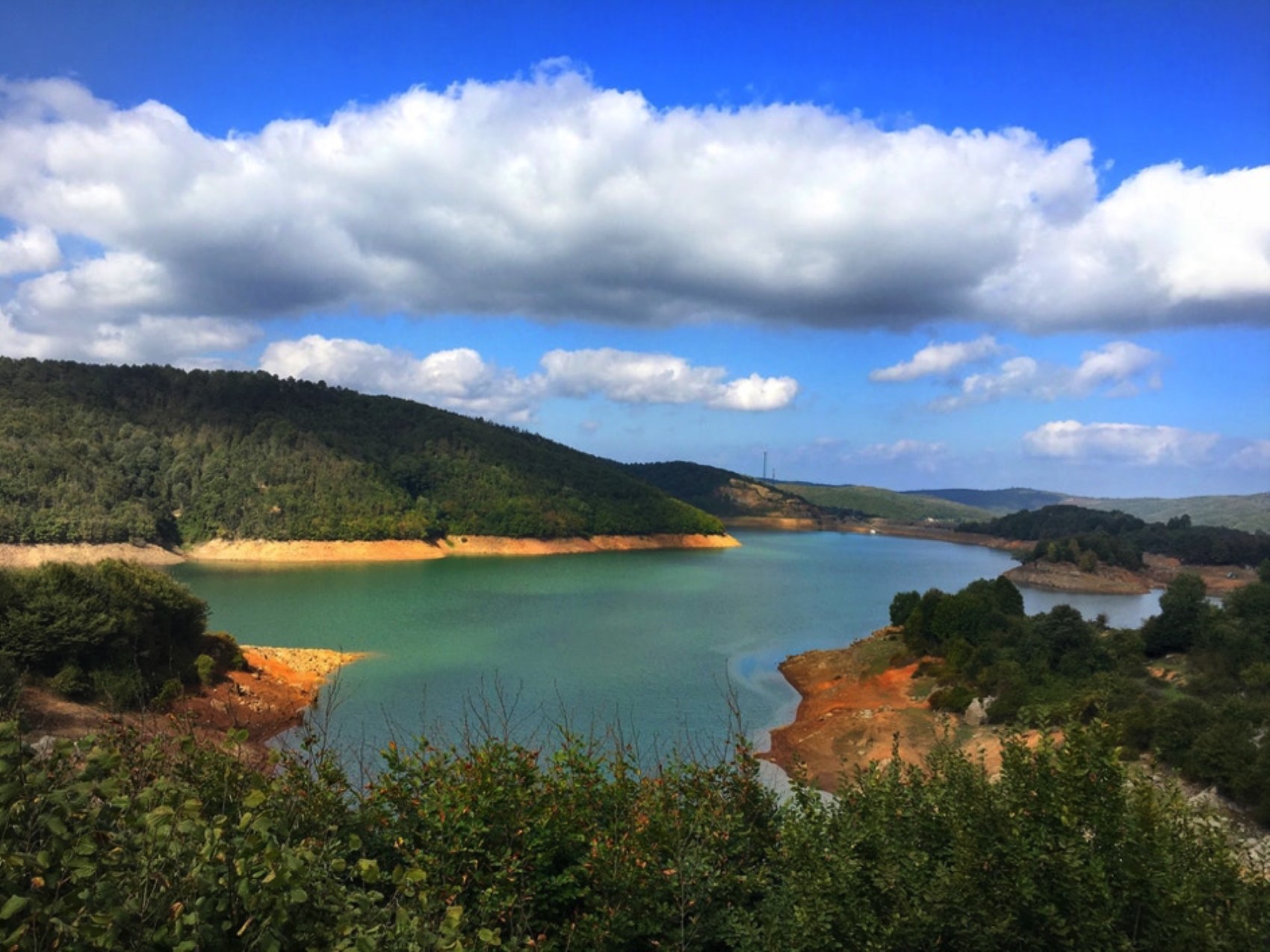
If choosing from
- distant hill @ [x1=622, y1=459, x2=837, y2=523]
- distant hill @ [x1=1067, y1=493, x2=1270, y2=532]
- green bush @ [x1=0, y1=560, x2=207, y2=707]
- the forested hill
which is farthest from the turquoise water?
distant hill @ [x1=1067, y1=493, x2=1270, y2=532]

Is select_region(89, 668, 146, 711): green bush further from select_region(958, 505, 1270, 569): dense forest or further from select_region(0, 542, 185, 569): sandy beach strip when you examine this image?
select_region(958, 505, 1270, 569): dense forest

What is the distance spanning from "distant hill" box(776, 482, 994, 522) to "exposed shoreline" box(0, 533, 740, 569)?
230 feet

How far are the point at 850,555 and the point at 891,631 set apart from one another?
46.3 m

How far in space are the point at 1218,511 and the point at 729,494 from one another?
320 ft

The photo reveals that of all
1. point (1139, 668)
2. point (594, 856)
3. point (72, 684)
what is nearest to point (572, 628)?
point (72, 684)

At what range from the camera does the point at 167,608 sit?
23.8m

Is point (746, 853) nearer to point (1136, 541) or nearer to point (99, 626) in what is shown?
point (99, 626)

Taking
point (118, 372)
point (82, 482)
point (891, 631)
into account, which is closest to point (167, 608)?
point (891, 631)

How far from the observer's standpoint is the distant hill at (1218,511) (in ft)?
405

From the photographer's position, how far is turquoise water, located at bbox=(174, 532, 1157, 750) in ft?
68.8

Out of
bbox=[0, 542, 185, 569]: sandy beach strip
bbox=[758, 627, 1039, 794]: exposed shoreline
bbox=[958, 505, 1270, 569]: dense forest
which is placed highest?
bbox=[958, 505, 1270, 569]: dense forest

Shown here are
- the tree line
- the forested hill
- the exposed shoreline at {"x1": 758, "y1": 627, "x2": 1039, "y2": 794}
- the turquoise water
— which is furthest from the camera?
the forested hill

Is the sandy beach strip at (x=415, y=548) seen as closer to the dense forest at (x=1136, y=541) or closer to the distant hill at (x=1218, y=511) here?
the dense forest at (x=1136, y=541)

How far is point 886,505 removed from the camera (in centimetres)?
15625
